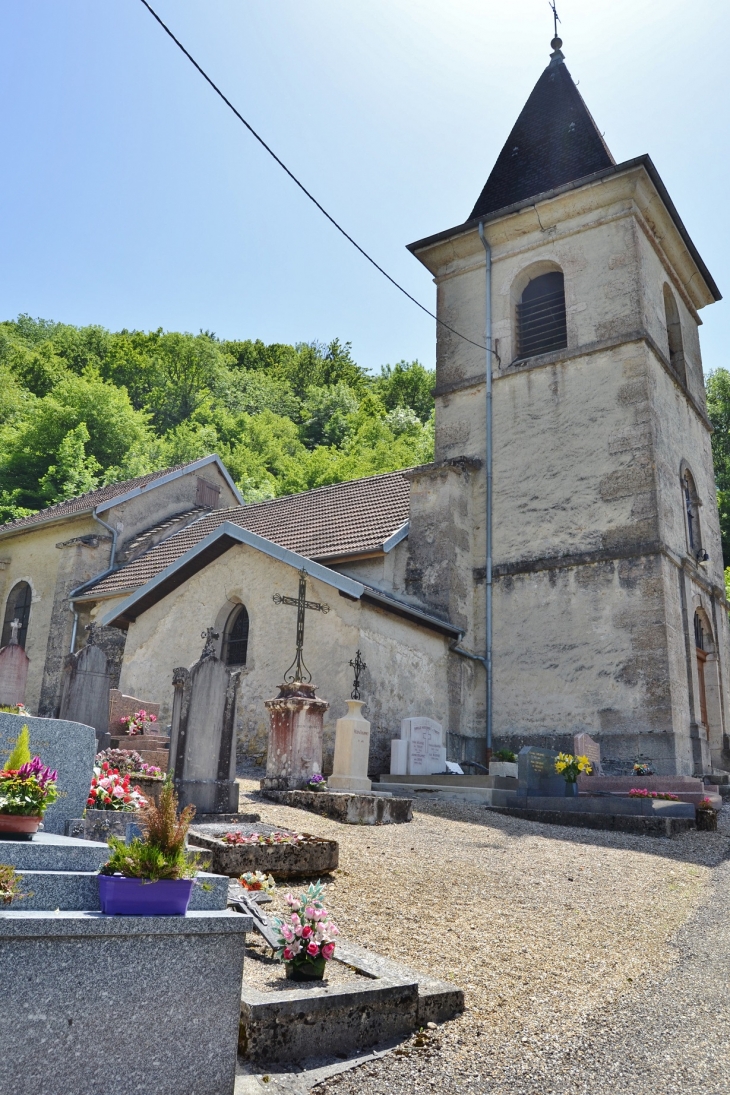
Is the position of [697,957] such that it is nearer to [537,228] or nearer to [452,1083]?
[452,1083]

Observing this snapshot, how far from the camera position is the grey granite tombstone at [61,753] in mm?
4816

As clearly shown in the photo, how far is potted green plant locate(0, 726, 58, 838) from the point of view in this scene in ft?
12.5

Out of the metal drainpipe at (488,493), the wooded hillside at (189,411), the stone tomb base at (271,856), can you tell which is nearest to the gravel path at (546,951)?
the stone tomb base at (271,856)

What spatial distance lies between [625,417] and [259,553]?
24.9 ft

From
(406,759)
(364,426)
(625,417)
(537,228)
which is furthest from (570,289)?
(364,426)

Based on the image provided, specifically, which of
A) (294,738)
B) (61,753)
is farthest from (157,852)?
(294,738)

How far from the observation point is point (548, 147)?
66.2 ft

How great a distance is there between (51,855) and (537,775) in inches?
403

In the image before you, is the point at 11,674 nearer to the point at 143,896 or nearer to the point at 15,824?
the point at 15,824

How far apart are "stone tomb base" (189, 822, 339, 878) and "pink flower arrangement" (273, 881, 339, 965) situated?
1.89 m

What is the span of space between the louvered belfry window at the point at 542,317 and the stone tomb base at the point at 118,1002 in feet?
53.8

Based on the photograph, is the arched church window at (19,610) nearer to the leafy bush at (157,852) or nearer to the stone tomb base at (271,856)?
the stone tomb base at (271,856)

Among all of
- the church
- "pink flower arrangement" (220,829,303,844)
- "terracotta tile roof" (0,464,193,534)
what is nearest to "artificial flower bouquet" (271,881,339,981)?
"pink flower arrangement" (220,829,303,844)

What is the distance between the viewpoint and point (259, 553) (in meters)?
15.5
